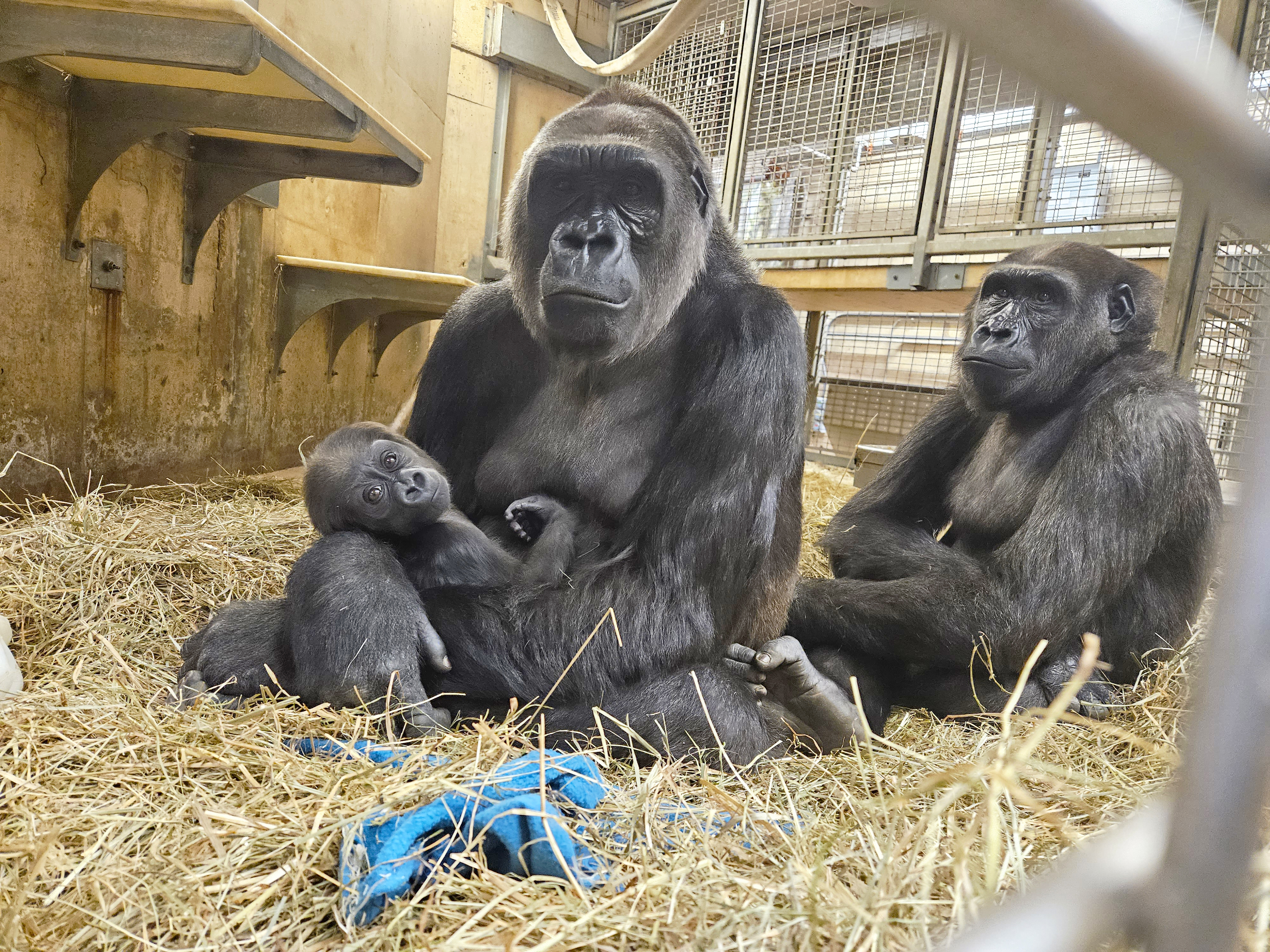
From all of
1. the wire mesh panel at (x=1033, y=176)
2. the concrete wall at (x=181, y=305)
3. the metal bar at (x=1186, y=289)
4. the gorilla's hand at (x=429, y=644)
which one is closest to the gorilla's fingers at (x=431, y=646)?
the gorilla's hand at (x=429, y=644)

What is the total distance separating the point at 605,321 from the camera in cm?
188

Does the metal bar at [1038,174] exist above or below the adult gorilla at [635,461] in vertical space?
above

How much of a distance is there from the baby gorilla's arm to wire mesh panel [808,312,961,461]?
19.8 ft

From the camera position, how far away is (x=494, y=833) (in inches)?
49.4

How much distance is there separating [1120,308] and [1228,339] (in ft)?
4.76

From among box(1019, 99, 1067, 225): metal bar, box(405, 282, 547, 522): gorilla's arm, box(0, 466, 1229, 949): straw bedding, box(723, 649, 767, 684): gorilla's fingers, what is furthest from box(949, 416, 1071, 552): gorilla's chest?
box(1019, 99, 1067, 225): metal bar

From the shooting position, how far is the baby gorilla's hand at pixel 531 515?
2.11 m

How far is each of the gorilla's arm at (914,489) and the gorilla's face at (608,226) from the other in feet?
3.89

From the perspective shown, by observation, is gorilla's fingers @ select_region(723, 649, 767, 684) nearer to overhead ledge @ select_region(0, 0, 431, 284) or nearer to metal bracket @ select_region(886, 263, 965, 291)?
overhead ledge @ select_region(0, 0, 431, 284)

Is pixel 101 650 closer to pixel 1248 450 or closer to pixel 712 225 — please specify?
pixel 712 225

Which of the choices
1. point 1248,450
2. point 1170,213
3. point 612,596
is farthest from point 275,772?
point 1170,213

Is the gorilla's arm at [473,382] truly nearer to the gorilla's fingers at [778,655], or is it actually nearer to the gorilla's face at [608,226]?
the gorilla's face at [608,226]

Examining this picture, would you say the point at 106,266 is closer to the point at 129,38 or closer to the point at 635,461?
the point at 129,38

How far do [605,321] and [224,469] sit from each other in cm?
326
